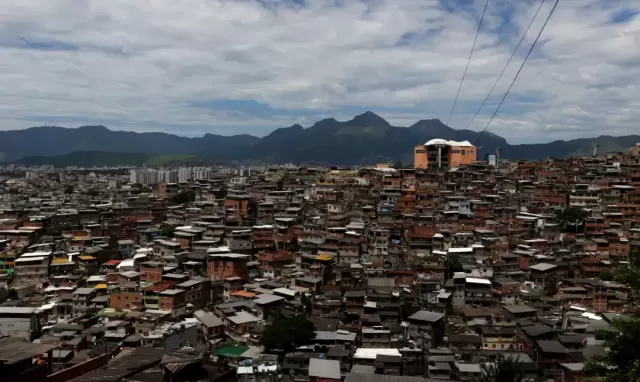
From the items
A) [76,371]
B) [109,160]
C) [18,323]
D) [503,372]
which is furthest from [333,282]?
[109,160]

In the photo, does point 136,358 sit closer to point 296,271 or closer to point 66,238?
point 296,271

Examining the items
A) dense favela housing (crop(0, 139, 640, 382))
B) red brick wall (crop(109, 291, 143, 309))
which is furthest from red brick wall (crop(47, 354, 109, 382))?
red brick wall (crop(109, 291, 143, 309))

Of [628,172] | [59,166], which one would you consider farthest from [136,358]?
[59,166]

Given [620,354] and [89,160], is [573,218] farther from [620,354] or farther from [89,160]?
[89,160]

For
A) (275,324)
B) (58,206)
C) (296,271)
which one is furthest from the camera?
(58,206)

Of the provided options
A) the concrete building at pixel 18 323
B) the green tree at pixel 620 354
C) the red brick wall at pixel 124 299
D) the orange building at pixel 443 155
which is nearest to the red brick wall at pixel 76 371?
the concrete building at pixel 18 323

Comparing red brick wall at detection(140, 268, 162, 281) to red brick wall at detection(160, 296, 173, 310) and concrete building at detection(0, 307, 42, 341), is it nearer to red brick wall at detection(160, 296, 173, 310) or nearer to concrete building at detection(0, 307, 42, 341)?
red brick wall at detection(160, 296, 173, 310)
